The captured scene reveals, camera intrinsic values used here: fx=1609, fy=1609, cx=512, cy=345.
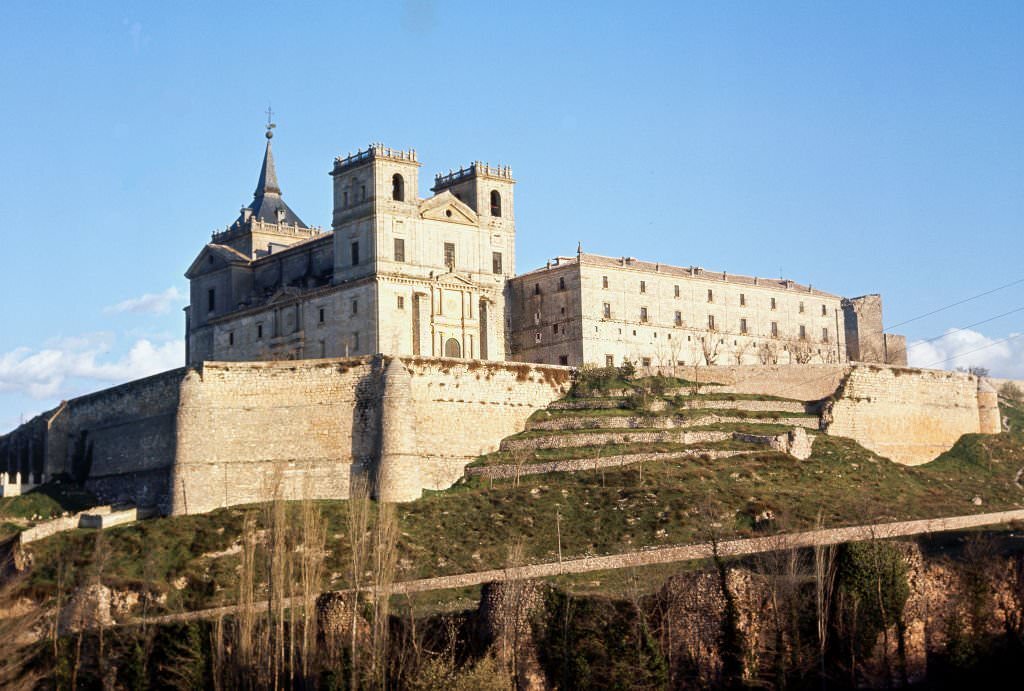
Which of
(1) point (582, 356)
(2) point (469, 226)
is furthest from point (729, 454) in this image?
(2) point (469, 226)

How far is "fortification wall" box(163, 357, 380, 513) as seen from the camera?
6656cm

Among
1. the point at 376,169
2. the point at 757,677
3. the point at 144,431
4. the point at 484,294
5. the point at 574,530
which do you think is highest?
the point at 376,169

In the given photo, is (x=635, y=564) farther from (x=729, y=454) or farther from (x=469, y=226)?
(x=469, y=226)

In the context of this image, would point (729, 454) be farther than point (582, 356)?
No

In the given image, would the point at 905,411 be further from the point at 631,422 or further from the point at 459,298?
the point at 459,298

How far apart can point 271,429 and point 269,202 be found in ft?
101

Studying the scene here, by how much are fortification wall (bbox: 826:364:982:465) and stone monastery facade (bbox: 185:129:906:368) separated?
1117cm

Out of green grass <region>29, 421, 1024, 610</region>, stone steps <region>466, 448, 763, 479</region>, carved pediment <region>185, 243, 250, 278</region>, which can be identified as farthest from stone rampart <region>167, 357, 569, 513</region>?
carved pediment <region>185, 243, 250, 278</region>

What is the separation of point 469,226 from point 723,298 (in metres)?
15.7

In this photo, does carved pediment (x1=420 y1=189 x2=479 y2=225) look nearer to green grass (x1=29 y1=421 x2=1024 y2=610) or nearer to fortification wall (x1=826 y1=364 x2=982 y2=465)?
green grass (x1=29 y1=421 x2=1024 y2=610)

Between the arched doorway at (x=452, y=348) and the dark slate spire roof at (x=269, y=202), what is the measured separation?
64.4 feet

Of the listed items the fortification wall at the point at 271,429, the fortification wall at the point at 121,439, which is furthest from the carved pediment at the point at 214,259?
the fortification wall at the point at 271,429

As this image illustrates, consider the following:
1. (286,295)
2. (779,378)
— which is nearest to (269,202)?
(286,295)

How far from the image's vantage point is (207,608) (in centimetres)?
5416
